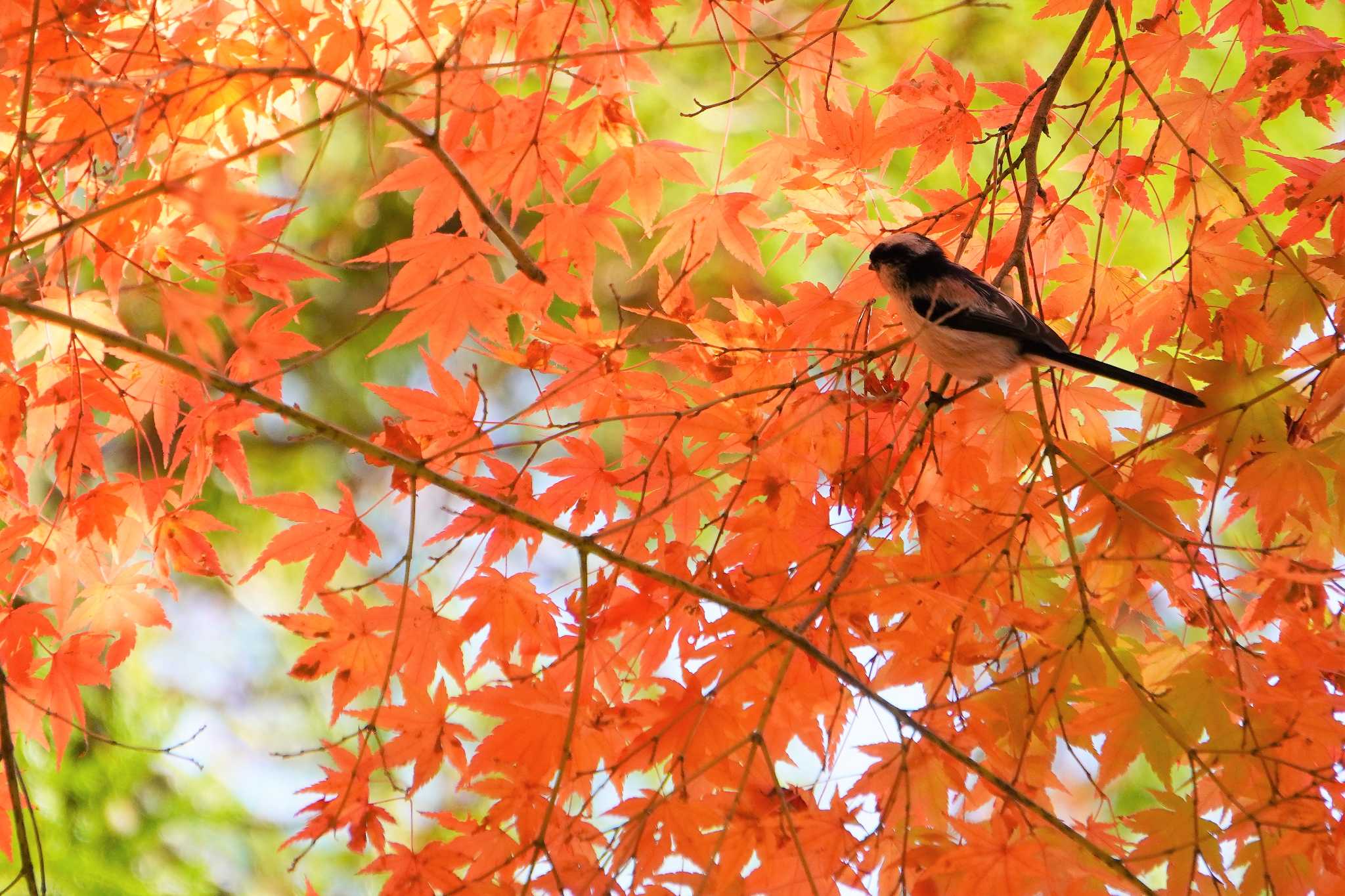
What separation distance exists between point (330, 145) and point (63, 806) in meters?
3.16

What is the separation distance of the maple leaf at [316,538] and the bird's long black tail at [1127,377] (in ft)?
5.77

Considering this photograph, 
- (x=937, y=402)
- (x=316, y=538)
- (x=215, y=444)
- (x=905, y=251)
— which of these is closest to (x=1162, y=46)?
(x=905, y=251)

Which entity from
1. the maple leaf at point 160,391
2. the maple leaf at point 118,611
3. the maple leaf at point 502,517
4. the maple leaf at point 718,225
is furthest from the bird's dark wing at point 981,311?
the maple leaf at point 118,611

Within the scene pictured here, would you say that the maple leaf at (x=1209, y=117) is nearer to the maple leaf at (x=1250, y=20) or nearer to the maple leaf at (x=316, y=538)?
the maple leaf at (x=1250, y=20)

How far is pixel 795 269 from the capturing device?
16.7 ft

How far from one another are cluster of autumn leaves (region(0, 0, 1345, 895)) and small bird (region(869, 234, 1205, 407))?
0.10m

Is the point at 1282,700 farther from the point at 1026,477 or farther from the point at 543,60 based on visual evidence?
the point at 543,60

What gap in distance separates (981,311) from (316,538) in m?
1.75

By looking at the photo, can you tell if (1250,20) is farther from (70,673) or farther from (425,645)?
(70,673)

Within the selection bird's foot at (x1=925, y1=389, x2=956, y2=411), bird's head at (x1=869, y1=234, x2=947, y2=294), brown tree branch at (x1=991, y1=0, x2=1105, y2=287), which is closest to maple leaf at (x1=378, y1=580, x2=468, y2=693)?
bird's foot at (x1=925, y1=389, x2=956, y2=411)

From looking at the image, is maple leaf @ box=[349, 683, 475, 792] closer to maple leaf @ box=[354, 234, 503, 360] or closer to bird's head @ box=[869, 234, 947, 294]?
maple leaf @ box=[354, 234, 503, 360]

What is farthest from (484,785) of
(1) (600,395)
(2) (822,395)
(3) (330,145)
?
(3) (330,145)

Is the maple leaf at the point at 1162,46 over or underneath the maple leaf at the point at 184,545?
over

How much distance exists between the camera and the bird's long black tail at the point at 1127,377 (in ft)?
8.10
